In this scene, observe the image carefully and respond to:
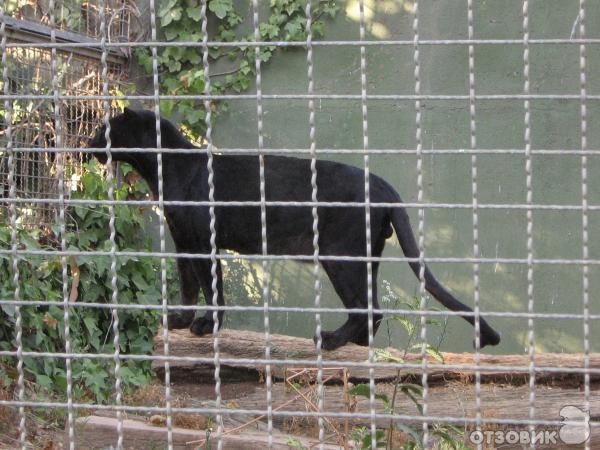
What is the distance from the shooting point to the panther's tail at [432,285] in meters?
4.38

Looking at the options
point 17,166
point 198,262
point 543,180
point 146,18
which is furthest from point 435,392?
point 146,18

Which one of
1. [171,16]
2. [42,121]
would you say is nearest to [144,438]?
[42,121]

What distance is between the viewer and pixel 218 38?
7215 millimetres

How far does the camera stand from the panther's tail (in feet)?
14.4

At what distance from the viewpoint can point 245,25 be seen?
23.8ft

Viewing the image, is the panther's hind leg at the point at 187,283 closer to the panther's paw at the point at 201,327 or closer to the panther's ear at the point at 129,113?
the panther's paw at the point at 201,327

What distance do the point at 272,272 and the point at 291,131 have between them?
3.60 ft

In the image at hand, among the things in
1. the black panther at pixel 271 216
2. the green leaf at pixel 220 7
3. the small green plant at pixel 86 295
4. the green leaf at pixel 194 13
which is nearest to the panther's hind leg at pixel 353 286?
the black panther at pixel 271 216

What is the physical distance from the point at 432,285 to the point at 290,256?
2119 mm

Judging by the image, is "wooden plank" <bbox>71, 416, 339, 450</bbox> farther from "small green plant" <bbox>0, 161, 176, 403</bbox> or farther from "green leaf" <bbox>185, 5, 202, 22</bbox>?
"green leaf" <bbox>185, 5, 202, 22</bbox>

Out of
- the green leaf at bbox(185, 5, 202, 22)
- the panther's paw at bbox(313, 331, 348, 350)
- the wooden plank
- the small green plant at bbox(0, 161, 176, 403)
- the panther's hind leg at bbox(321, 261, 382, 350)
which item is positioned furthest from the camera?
the green leaf at bbox(185, 5, 202, 22)

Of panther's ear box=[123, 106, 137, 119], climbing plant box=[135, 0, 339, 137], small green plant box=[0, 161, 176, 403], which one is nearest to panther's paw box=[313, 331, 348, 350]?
small green plant box=[0, 161, 176, 403]

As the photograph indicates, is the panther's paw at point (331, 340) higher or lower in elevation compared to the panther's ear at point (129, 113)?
lower

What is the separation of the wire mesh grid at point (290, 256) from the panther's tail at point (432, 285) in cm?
21
